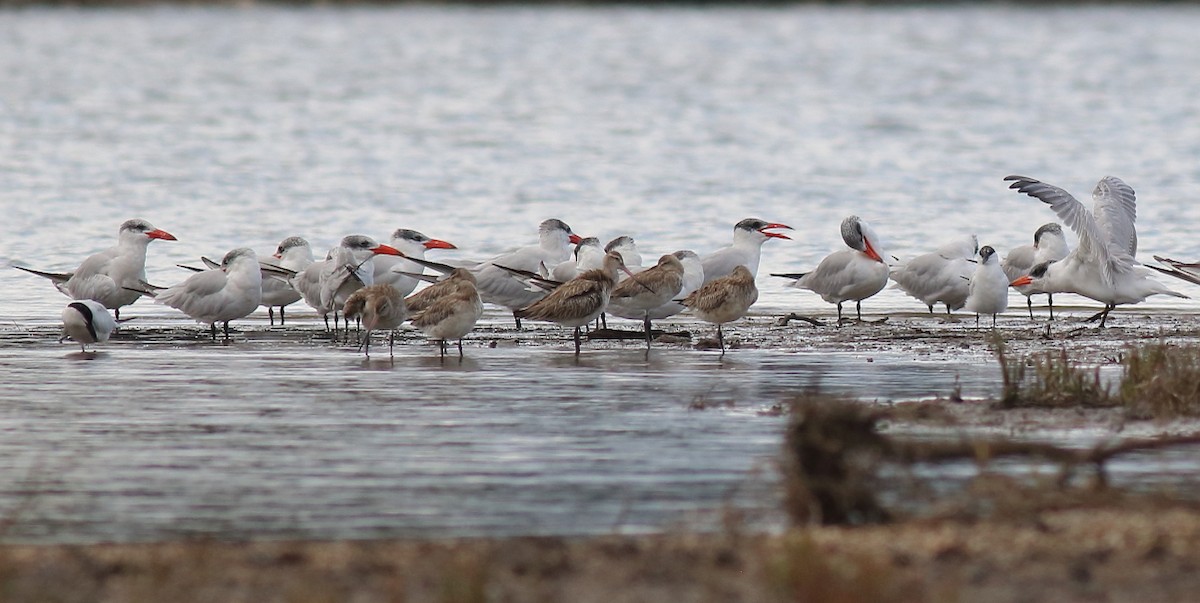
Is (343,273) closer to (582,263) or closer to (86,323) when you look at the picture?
(582,263)

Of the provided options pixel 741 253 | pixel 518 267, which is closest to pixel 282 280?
pixel 518 267

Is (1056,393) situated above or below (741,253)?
below

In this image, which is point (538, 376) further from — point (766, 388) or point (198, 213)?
point (198, 213)

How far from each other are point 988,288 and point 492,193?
1490cm

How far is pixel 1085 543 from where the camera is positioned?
7395 mm

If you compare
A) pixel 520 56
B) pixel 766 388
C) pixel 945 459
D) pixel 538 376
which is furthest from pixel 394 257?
pixel 520 56

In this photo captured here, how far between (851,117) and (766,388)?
110ft

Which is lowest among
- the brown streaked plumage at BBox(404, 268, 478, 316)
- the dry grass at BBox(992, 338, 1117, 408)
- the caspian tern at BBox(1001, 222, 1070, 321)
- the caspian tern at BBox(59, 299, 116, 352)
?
the dry grass at BBox(992, 338, 1117, 408)

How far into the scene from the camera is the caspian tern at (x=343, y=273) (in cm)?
1527

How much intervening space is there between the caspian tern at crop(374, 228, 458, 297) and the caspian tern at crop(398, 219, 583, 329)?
Result: 20cm

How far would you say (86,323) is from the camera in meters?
13.6

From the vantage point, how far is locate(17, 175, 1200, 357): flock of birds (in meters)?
13.8

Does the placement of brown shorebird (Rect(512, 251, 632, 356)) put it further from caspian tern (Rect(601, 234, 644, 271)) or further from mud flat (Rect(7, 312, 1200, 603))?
mud flat (Rect(7, 312, 1200, 603))

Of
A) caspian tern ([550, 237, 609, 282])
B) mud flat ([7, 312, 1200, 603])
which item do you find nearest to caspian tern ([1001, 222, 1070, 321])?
caspian tern ([550, 237, 609, 282])
